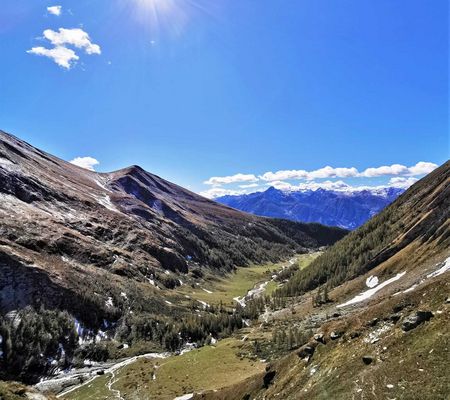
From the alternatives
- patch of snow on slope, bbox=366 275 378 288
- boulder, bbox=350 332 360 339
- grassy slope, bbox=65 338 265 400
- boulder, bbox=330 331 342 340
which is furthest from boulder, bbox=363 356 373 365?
patch of snow on slope, bbox=366 275 378 288

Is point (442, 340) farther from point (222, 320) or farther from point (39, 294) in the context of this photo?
point (39, 294)

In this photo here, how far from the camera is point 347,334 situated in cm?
3650

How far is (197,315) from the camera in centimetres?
12656

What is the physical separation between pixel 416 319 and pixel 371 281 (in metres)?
87.8

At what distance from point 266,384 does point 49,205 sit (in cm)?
16076

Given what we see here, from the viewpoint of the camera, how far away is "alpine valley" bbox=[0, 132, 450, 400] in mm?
30641

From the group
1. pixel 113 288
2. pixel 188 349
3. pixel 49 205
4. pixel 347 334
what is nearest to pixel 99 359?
pixel 188 349

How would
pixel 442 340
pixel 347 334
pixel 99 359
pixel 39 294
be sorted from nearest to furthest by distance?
pixel 442 340 → pixel 347 334 → pixel 99 359 → pixel 39 294

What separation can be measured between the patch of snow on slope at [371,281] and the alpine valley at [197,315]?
95cm

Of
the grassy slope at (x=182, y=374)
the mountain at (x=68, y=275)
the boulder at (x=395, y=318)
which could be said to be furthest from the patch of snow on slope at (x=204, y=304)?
the boulder at (x=395, y=318)

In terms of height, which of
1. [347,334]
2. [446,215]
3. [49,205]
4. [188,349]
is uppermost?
[49,205]

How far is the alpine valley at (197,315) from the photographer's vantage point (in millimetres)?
30641

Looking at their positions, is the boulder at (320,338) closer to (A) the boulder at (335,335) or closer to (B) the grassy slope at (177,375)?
(A) the boulder at (335,335)

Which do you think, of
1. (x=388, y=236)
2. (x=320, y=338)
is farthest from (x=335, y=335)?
(x=388, y=236)
